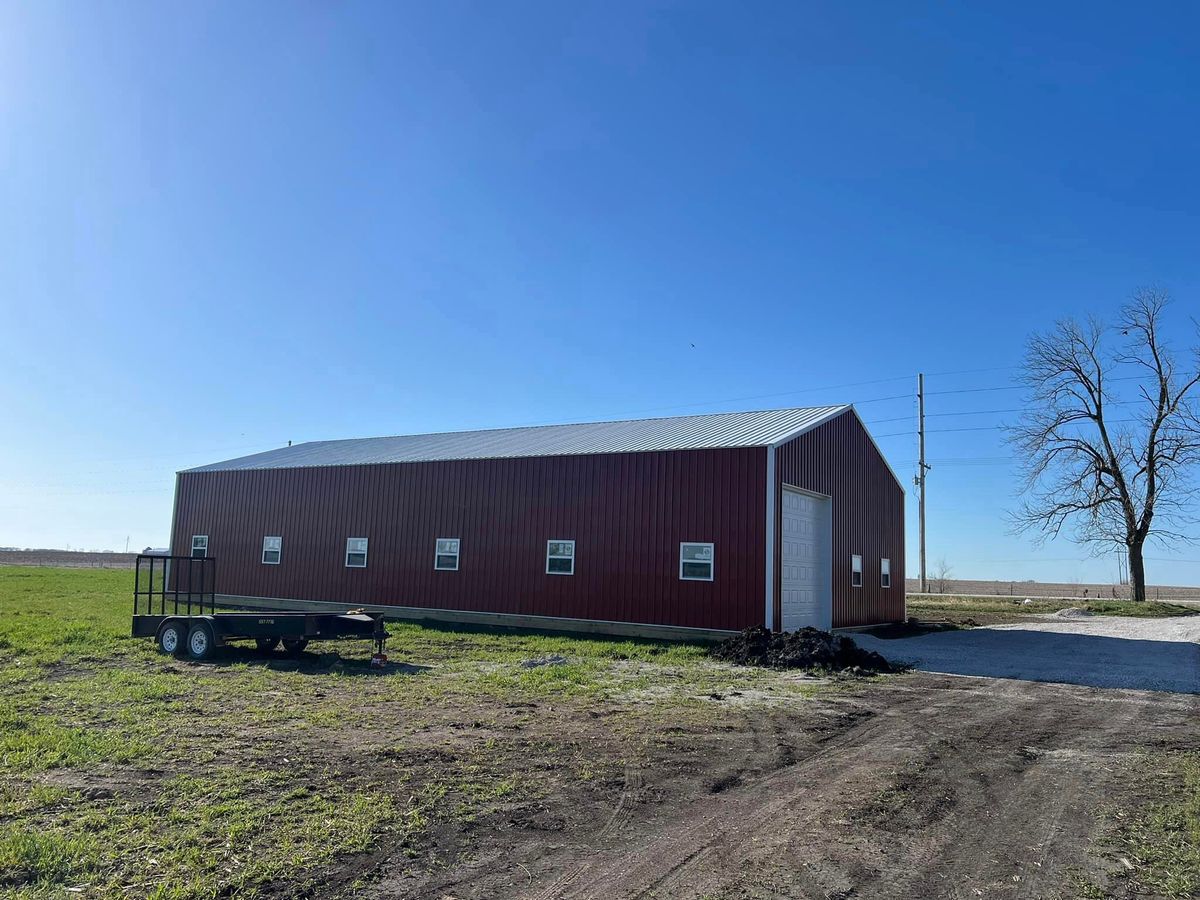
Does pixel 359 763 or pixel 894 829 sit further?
pixel 359 763

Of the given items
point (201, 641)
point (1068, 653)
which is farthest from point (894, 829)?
point (1068, 653)

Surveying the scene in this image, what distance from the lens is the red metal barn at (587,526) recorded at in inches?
785

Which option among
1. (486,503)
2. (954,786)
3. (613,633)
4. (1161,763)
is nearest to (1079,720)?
(1161,763)

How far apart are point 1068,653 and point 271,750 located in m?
17.4

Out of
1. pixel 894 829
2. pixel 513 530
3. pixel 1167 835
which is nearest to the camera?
pixel 1167 835

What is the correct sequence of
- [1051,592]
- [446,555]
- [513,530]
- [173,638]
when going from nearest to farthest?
[173,638] → [513,530] → [446,555] → [1051,592]

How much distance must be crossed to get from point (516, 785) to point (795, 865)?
246cm

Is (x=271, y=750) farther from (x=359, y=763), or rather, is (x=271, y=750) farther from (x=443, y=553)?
(x=443, y=553)

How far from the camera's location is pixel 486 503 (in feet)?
78.1

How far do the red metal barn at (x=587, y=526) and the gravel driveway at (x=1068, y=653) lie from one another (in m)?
3.09

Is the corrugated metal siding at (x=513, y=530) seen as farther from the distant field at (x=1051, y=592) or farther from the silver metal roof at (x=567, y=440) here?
the distant field at (x=1051, y=592)

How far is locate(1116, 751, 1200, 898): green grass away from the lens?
16.6 feet

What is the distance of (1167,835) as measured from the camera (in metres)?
5.82

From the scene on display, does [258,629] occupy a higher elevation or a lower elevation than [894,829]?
higher
